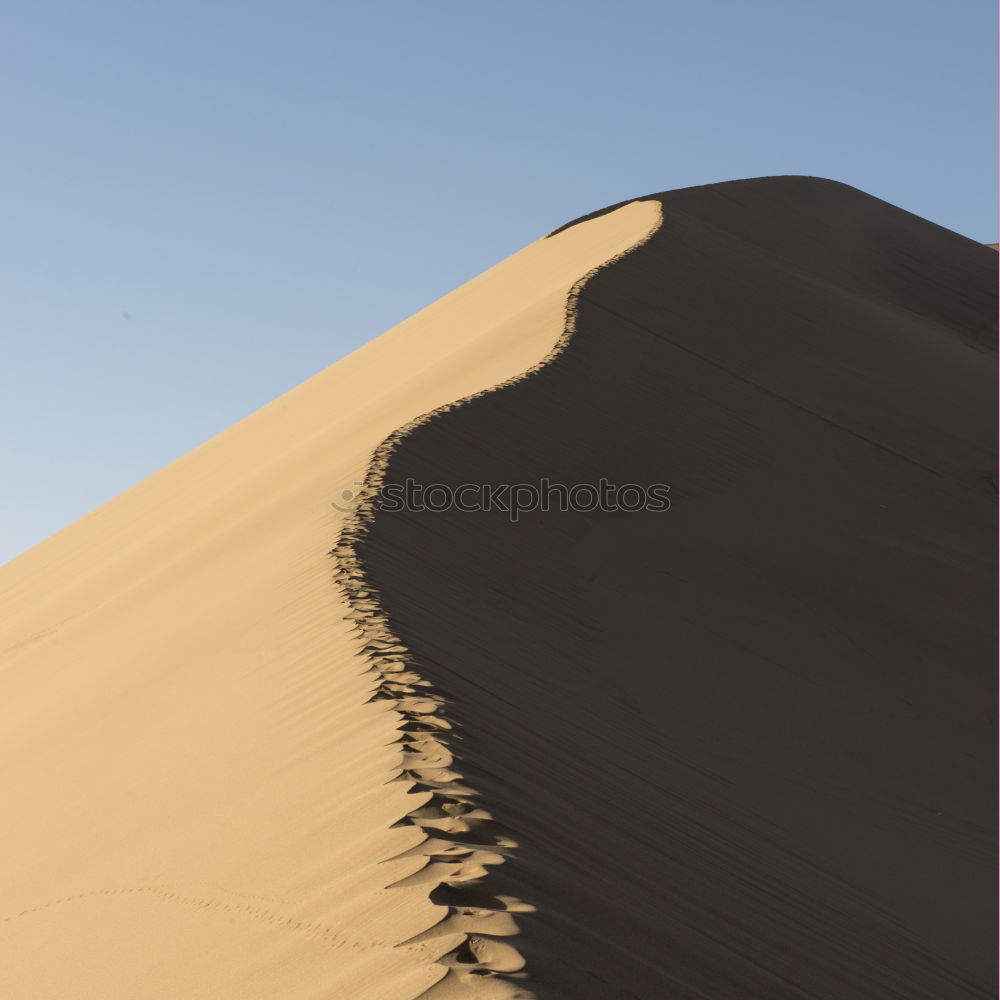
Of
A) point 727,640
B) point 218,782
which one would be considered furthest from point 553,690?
point 727,640

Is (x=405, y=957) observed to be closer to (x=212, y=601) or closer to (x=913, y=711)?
(x=212, y=601)

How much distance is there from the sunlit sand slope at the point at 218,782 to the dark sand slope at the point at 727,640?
14.6 inches

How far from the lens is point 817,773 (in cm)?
742

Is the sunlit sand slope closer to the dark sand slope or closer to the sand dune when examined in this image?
the sand dune

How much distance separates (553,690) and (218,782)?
2.09 meters

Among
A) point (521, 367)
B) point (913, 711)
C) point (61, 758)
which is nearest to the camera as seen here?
point (61, 758)

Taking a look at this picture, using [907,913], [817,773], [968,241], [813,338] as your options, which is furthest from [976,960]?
[968,241]

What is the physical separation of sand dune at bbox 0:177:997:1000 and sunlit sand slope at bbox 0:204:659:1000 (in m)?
0.02

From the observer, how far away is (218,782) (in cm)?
486

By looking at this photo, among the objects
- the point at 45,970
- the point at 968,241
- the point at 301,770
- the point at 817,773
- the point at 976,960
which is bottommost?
the point at 976,960

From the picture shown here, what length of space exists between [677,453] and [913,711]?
341 centimetres

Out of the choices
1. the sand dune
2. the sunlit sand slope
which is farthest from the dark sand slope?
the sunlit sand slope

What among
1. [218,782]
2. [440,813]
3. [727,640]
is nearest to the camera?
[440,813]

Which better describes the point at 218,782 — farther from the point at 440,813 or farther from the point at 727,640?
the point at 727,640
